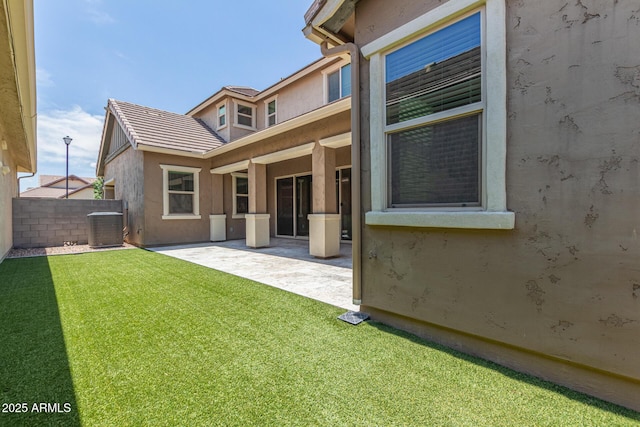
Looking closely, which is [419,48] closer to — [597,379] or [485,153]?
[485,153]

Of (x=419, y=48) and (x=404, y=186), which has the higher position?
(x=419, y=48)

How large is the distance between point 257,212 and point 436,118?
7133 millimetres

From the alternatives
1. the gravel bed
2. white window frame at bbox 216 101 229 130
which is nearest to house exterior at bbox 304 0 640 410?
the gravel bed

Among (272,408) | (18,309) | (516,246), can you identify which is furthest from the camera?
(18,309)

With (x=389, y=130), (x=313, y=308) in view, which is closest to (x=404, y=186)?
(x=389, y=130)

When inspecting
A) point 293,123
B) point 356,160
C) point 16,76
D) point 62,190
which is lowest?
point 356,160

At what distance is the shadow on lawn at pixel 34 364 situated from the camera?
171cm

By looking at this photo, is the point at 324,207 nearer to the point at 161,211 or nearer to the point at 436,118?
the point at 436,118

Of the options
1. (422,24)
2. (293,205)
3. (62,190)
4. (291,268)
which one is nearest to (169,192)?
(293,205)

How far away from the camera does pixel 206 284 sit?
469 centimetres

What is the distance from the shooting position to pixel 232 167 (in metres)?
9.88

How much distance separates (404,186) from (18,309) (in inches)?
198

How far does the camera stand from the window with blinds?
8.00 feet

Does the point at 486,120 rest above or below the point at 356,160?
above
